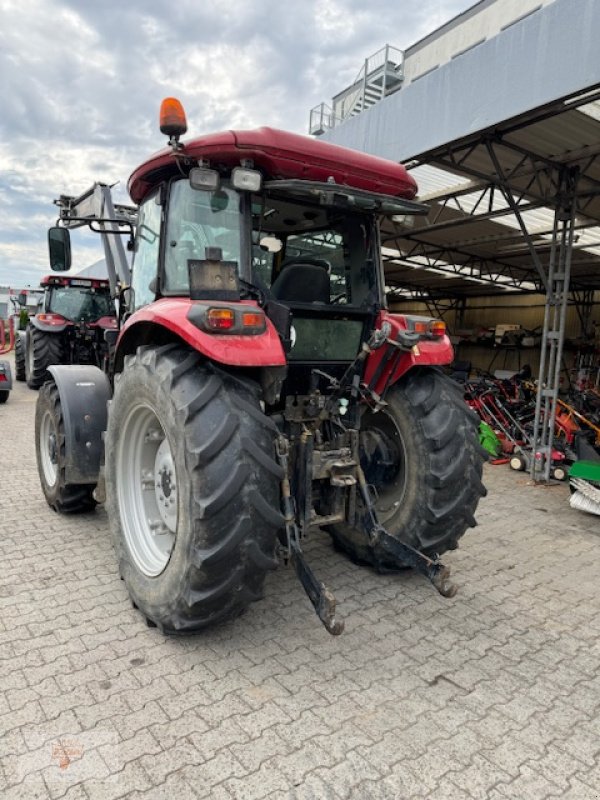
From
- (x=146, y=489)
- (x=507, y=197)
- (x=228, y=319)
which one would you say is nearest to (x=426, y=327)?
(x=228, y=319)

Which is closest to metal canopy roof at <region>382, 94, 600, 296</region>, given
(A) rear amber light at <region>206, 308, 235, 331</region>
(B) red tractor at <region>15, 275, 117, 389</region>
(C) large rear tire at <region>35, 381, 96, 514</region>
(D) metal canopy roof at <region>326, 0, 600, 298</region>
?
(D) metal canopy roof at <region>326, 0, 600, 298</region>

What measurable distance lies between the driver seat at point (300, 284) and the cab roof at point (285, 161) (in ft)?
1.56

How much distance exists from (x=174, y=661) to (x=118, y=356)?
5.89 feet

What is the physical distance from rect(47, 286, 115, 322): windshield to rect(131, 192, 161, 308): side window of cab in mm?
8428

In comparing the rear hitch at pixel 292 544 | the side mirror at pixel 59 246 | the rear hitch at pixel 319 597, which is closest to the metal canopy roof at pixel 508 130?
the rear hitch at pixel 292 544

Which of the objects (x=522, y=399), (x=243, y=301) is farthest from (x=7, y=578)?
(x=522, y=399)

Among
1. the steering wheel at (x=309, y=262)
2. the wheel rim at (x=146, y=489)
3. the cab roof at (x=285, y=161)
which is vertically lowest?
the wheel rim at (x=146, y=489)

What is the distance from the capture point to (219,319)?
7.66 feet

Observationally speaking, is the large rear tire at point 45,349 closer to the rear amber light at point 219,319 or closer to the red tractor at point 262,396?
the red tractor at point 262,396

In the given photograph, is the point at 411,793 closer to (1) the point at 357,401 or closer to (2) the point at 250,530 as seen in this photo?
(2) the point at 250,530

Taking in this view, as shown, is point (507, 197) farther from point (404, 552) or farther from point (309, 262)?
point (404, 552)

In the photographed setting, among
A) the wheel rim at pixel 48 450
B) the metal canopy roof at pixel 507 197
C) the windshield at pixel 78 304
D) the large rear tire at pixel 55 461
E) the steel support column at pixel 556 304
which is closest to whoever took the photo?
the large rear tire at pixel 55 461

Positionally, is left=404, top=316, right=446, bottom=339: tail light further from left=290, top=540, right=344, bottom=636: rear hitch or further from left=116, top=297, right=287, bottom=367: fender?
left=290, top=540, right=344, bottom=636: rear hitch

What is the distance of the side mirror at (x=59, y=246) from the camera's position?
385 cm
